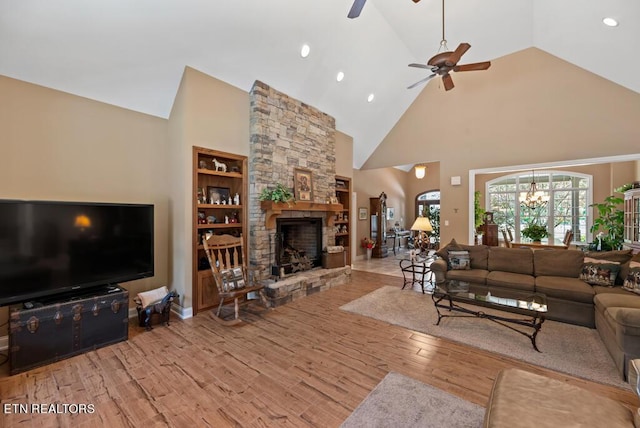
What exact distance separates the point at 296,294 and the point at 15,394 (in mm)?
3176

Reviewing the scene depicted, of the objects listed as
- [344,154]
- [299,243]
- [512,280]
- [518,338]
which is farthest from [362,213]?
[518,338]

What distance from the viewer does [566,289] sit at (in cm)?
352

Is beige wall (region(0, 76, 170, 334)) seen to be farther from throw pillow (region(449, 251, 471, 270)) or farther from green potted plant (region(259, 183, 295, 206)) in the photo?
throw pillow (region(449, 251, 471, 270))

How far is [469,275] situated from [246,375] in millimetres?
3608

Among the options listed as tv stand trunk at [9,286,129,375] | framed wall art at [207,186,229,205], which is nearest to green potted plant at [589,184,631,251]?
framed wall art at [207,186,229,205]

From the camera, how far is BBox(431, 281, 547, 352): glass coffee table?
9.42 feet

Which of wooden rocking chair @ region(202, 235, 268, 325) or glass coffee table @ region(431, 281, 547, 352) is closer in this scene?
glass coffee table @ region(431, 281, 547, 352)

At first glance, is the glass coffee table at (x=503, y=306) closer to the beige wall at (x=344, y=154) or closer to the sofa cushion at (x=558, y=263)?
Result: the sofa cushion at (x=558, y=263)

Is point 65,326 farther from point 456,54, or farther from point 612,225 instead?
point 612,225

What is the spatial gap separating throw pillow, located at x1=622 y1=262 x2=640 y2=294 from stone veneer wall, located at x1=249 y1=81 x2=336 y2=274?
448 centimetres

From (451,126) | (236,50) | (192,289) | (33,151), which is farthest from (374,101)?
(33,151)

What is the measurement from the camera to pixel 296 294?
4586 millimetres

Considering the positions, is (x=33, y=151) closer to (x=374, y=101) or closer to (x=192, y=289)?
(x=192, y=289)

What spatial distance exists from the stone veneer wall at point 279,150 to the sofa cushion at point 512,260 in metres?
3.09
